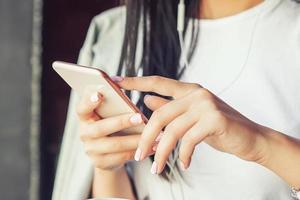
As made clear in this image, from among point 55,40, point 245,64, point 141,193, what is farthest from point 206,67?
point 55,40

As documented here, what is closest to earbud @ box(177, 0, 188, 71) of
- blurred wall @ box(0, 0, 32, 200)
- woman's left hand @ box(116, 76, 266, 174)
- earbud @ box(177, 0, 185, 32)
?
earbud @ box(177, 0, 185, 32)

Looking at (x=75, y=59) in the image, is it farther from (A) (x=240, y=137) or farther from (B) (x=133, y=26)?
(A) (x=240, y=137)

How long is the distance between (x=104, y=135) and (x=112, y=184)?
17 centimetres

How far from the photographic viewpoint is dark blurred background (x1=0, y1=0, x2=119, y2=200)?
1365mm

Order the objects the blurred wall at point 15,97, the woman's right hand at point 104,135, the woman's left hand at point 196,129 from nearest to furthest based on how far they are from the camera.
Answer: the woman's left hand at point 196,129 < the woman's right hand at point 104,135 < the blurred wall at point 15,97

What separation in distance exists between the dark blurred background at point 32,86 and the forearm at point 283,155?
0.66m

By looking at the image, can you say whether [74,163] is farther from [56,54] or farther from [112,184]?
[56,54]

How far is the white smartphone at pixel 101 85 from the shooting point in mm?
819

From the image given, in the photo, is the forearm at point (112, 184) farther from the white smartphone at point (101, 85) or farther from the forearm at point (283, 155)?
the forearm at point (283, 155)

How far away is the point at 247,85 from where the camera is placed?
3.39ft

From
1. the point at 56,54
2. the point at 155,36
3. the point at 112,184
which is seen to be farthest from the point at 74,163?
the point at 56,54

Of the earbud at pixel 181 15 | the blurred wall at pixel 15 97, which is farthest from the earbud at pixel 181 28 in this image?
the blurred wall at pixel 15 97

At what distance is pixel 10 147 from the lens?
141 cm

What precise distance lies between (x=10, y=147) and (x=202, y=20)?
512mm
